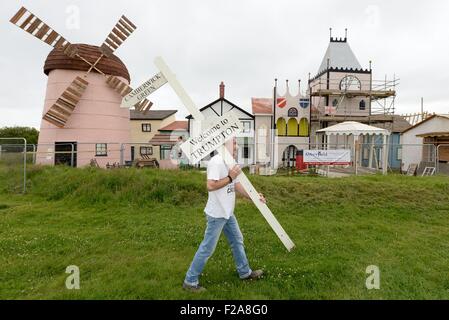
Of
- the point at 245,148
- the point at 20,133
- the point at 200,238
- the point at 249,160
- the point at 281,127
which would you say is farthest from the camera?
the point at 20,133

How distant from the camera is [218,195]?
3.74 meters

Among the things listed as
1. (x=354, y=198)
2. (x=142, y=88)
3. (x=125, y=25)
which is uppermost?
(x=125, y=25)

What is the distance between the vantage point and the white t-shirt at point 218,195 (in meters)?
3.68

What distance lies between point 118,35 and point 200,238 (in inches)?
695

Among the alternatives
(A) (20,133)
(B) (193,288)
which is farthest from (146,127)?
(B) (193,288)

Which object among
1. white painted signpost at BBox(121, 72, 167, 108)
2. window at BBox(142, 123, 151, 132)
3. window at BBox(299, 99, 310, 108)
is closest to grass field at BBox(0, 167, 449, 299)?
white painted signpost at BBox(121, 72, 167, 108)

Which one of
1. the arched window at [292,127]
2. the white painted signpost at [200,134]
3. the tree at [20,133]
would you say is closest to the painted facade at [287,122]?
the arched window at [292,127]

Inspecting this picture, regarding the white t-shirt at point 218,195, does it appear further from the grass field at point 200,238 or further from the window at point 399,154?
the window at point 399,154

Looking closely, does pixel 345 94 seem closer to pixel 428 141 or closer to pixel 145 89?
pixel 428 141

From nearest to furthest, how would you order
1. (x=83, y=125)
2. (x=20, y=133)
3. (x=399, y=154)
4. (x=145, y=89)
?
(x=145, y=89)
(x=83, y=125)
(x=399, y=154)
(x=20, y=133)

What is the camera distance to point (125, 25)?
19141 millimetres
